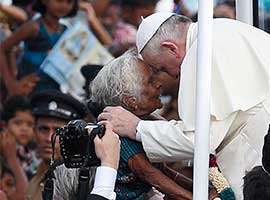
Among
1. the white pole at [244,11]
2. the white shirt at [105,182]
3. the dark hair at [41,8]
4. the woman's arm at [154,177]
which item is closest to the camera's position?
the white shirt at [105,182]

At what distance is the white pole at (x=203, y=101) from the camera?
349cm

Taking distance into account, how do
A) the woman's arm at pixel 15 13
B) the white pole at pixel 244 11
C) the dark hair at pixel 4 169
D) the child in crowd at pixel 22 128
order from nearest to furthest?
the white pole at pixel 244 11 < the dark hair at pixel 4 169 < the child in crowd at pixel 22 128 < the woman's arm at pixel 15 13

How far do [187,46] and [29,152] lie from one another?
3.19 m

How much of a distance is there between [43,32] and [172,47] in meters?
3.11

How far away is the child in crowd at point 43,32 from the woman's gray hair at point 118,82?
2906 mm

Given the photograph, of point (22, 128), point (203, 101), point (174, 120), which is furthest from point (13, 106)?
point (203, 101)

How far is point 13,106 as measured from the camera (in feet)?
23.1

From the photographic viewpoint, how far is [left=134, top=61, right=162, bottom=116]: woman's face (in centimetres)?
399

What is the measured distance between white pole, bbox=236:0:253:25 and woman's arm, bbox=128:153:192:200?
843 mm

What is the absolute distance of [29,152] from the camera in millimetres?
6941

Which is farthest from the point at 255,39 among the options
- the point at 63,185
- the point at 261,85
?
the point at 63,185

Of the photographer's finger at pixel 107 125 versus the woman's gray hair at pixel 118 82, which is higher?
the woman's gray hair at pixel 118 82

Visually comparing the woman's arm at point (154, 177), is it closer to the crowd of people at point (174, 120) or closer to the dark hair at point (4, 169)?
the crowd of people at point (174, 120)

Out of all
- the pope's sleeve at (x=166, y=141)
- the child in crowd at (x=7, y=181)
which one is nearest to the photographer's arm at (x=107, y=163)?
the pope's sleeve at (x=166, y=141)
